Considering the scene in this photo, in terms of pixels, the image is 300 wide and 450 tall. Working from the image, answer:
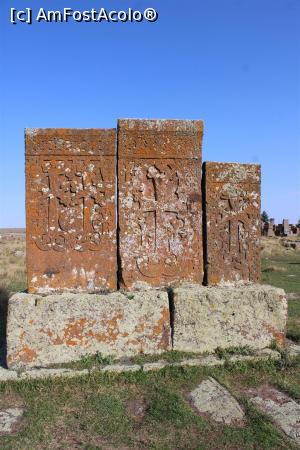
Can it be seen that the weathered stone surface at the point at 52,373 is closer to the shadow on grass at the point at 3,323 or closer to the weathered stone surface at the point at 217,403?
the shadow on grass at the point at 3,323

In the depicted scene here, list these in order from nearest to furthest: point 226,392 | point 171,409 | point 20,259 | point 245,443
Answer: point 245,443 → point 171,409 → point 226,392 → point 20,259

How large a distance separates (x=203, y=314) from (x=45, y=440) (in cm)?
200

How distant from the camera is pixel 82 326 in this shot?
4590 mm

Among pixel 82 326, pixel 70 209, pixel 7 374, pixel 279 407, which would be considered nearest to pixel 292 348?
pixel 279 407

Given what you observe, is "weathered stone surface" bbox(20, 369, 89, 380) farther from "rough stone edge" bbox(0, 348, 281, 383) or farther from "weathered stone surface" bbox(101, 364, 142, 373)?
"weathered stone surface" bbox(101, 364, 142, 373)

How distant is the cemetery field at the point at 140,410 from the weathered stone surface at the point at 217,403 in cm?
6

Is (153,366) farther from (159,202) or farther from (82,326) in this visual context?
(159,202)

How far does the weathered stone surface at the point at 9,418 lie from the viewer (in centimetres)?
345

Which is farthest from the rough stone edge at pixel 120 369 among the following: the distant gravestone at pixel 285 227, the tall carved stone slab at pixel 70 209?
the distant gravestone at pixel 285 227

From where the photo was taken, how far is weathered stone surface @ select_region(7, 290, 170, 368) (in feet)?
14.8

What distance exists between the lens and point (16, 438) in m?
3.30

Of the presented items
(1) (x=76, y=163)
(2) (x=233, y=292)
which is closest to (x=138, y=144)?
(1) (x=76, y=163)

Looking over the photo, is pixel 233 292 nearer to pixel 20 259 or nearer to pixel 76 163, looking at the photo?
pixel 76 163

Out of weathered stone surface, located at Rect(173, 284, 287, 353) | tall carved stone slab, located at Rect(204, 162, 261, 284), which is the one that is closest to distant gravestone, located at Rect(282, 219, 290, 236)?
tall carved stone slab, located at Rect(204, 162, 261, 284)
